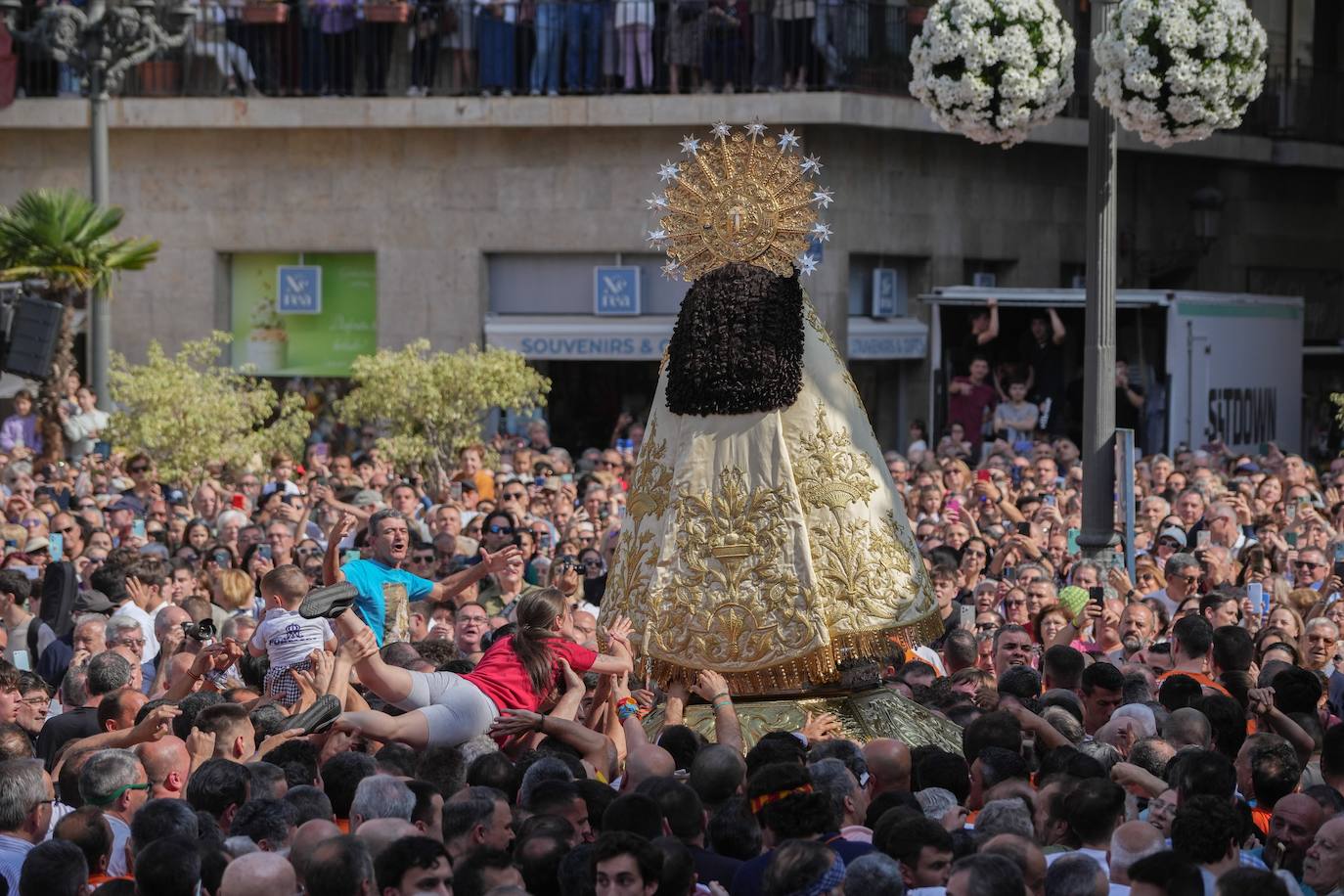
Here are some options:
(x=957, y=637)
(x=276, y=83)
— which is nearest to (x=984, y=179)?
(x=276, y=83)

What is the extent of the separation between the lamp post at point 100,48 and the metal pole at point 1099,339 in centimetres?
1027

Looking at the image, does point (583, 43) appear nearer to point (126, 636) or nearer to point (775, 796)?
point (126, 636)

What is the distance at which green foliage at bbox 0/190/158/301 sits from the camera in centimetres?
2053

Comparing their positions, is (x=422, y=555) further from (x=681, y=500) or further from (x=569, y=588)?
(x=681, y=500)

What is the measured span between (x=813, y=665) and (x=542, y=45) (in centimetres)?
1781

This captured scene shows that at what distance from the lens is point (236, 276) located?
2708 cm

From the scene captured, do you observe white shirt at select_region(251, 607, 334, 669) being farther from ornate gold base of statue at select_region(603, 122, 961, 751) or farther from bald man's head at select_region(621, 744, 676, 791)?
bald man's head at select_region(621, 744, 676, 791)

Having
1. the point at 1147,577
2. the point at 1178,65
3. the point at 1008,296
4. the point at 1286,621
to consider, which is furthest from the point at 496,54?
the point at 1286,621

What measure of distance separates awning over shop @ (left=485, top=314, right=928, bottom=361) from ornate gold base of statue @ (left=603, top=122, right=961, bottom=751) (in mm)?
15950

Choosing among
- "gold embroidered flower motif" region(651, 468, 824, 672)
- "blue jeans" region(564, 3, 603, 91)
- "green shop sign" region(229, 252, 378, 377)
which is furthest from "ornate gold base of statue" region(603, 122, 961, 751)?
"green shop sign" region(229, 252, 378, 377)

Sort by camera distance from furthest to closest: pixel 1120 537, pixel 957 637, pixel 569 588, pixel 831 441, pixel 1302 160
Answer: pixel 1302 160, pixel 1120 537, pixel 569 588, pixel 957 637, pixel 831 441

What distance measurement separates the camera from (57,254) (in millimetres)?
20594

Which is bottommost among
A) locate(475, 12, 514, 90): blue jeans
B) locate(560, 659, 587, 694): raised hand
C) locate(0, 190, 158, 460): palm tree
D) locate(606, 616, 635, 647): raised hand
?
locate(560, 659, 587, 694): raised hand

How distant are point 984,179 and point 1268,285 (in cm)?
666
